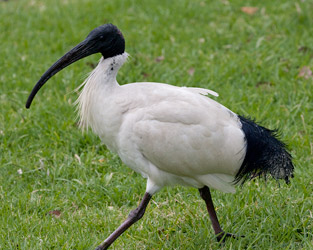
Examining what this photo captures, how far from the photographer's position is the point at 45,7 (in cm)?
984

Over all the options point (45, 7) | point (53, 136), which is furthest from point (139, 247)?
point (45, 7)

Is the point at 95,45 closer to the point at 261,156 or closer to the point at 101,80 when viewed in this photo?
the point at 101,80

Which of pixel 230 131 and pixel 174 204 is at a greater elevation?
pixel 230 131

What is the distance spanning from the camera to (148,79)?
24.0 feet

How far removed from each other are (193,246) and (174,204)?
2.05 ft

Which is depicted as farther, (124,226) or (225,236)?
(225,236)

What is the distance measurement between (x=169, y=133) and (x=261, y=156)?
75cm

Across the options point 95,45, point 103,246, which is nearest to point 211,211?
point 103,246

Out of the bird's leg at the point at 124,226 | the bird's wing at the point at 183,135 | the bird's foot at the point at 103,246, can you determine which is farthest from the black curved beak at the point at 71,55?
the bird's foot at the point at 103,246

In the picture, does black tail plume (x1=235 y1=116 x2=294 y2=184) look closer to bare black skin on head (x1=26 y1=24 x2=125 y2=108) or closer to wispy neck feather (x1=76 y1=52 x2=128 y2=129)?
wispy neck feather (x1=76 y1=52 x2=128 y2=129)

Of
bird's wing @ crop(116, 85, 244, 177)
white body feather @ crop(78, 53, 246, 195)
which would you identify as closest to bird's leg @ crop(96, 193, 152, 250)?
white body feather @ crop(78, 53, 246, 195)

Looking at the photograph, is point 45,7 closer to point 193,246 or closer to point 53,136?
point 53,136

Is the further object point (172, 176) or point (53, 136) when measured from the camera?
point (53, 136)

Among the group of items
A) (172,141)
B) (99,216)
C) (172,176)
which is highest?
(172,141)
